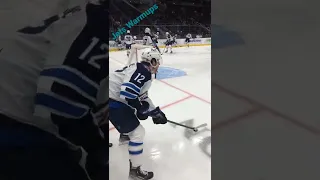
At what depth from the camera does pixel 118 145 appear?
1478 millimetres

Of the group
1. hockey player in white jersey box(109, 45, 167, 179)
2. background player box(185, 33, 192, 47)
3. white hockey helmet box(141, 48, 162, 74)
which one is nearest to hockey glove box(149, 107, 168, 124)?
hockey player in white jersey box(109, 45, 167, 179)

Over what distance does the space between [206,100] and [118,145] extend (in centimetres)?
115

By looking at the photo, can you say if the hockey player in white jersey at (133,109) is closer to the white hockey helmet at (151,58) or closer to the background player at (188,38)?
the white hockey helmet at (151,58)

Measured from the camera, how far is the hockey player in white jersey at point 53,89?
1.84 feet

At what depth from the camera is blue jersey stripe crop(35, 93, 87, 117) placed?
59 centimetres

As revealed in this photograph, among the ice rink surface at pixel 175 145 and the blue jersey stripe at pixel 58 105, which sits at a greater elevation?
the blue jersey stripe at pixel 58 105

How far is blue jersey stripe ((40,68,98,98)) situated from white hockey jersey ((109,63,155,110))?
1.56ft
